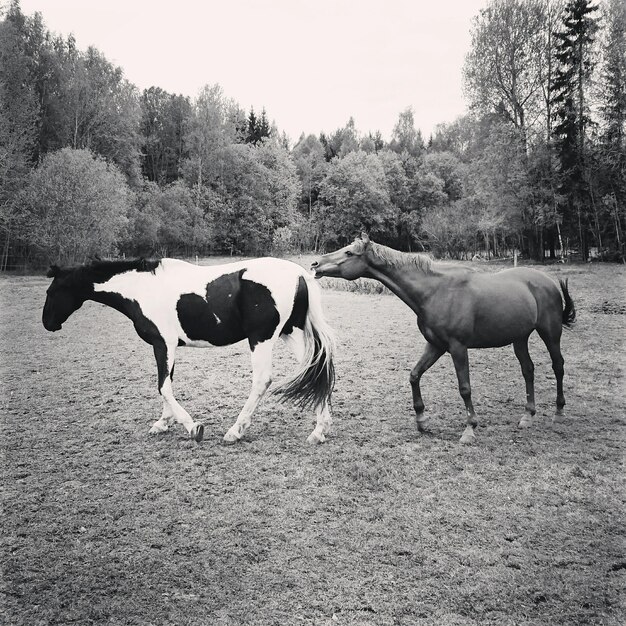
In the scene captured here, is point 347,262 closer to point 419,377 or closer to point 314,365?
point 314,365

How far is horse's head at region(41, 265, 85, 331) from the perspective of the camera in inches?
211

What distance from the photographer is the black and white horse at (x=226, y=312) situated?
5039mm

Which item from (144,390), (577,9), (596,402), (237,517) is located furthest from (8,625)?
(577,9)

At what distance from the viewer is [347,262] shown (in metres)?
5.13

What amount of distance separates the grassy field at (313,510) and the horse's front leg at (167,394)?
0.73ft

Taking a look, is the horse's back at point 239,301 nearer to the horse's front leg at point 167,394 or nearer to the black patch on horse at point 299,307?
the black patch on horse at point 299,307

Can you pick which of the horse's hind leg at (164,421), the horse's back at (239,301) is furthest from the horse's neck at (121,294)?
the horse's hind leg at (164,421)

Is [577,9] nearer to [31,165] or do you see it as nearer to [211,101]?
[211,101]

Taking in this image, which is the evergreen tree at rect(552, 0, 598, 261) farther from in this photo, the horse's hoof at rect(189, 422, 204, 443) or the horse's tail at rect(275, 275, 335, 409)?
the horse's hoof at rect(189, 422, 204, 443)

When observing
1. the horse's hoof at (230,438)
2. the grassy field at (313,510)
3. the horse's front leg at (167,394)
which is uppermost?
the horse's front leg at (167,394)

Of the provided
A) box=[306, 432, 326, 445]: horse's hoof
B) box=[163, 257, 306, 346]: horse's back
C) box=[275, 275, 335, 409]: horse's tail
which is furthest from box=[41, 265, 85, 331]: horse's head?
box=[306, 432, 326, 445]: horse's hoof

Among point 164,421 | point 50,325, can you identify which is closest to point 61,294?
point 50,325

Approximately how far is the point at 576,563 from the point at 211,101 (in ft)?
154

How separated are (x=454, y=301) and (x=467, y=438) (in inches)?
55.3
